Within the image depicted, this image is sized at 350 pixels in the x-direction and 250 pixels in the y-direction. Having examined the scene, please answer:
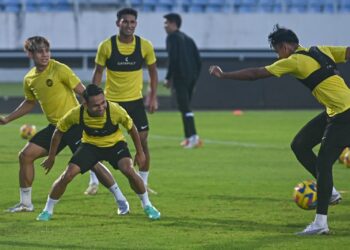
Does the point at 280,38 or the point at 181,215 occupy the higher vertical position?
the point at 280,38

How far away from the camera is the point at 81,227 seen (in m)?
11.4

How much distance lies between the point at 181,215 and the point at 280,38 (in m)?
2.72

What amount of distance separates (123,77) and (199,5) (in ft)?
100

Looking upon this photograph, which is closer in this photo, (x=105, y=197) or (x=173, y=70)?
(x=105, y=197)

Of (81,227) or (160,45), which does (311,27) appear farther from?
(81,227)

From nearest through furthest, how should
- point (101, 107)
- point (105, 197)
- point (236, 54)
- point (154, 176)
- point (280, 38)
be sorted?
point (280, 38), point (101, 107), point (105, 197), point (154, 176), point (236, 54)

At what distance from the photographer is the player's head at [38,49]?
1244 centimetres

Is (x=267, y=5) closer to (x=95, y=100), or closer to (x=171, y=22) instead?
(x=171, y=22)

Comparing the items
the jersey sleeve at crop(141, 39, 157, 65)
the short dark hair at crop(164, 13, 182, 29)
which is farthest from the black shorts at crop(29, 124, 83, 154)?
the short dark hair at crop(164, 13, 182, 29)

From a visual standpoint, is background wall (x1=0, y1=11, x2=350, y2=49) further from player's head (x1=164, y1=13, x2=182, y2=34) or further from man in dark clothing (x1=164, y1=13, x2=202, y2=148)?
player's head (x1=164, y1=13, x2=182, y2=34)

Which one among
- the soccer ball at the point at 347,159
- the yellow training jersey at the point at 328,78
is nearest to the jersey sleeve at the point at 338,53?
the yellow training jersey at the point at 328,78

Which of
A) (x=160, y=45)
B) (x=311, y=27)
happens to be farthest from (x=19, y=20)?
(x=311, y=27)

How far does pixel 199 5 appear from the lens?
4459cm

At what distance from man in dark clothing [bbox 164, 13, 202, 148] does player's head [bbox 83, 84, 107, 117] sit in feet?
33.9
